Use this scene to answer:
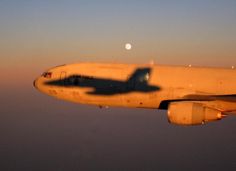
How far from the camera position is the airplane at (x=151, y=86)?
28.8m

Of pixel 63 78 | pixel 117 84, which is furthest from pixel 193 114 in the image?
pixel 63 78

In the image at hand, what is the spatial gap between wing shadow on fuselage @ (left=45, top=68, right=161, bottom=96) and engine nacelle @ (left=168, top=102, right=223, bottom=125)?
3555 millimetres

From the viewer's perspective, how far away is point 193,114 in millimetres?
25734

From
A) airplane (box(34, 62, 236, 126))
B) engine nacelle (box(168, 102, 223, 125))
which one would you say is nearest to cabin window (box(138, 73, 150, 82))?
airplane (box(34, 62, 236, 126))

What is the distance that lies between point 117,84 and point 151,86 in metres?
2.83

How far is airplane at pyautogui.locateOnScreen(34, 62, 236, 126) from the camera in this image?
28.8 meters

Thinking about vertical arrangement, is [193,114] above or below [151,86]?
below

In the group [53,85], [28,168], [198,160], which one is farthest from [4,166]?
[53,85]

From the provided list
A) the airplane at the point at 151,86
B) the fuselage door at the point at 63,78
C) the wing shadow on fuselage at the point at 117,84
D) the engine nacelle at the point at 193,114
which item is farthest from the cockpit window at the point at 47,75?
the engine nacelle at the point at 193,114

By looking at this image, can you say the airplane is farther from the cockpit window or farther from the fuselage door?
the cockpit window

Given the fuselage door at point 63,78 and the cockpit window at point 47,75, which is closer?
the fuselage door at point 63,78

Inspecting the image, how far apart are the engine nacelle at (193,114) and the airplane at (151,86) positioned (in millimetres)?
874

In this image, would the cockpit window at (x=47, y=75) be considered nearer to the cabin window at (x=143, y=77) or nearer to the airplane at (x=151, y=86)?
the airplane at (x=151, y=86)

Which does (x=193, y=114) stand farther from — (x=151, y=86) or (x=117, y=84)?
(x=117, y=84)
